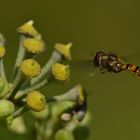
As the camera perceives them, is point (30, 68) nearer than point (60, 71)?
Yes

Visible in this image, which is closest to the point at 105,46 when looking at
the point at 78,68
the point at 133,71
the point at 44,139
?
the point at 133,71

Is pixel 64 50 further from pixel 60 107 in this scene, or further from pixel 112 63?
pixel 112 63

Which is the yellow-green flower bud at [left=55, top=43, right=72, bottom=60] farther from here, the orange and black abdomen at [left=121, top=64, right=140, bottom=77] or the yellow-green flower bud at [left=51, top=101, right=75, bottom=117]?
the orange and black abdomen at [left=121, top=64, right=140, bottom=77]

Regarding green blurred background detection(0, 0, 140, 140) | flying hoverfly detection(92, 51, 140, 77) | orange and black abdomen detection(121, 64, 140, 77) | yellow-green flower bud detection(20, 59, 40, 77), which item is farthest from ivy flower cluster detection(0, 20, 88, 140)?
green blurred background detection(0, 0, 140, 140)

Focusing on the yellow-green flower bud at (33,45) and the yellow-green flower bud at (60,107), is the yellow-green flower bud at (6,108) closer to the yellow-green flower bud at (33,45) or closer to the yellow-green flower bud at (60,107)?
the yellow-green flower bud at (33,45)

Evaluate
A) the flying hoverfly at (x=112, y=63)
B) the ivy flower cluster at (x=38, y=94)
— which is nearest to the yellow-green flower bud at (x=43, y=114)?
the ivy flower cluster at (x=38, y=94)

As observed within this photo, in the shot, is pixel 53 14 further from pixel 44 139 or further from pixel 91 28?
pixel 44 139

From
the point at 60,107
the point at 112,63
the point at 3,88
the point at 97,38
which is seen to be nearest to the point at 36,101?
the point at 3,88
